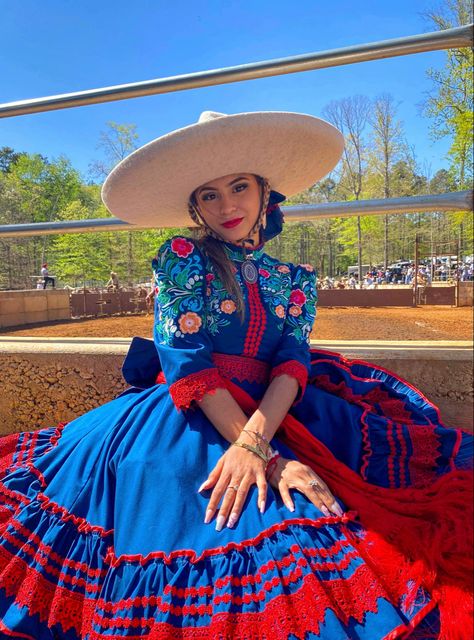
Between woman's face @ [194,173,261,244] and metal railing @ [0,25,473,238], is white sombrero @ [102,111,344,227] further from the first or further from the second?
metal railing @ [0,25,473,238]

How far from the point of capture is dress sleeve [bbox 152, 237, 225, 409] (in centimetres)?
113

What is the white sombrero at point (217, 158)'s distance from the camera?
1.25 metres

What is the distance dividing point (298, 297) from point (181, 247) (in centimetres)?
44

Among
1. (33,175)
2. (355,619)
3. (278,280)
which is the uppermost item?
(33,175)

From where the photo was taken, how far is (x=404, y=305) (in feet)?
53.3

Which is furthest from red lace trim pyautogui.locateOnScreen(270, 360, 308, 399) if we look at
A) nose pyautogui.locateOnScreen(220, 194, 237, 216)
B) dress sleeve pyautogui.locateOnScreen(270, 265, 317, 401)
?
nose pyautogui.locateOnScreen(220, 194, 237, 216)

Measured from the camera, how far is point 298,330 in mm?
1385

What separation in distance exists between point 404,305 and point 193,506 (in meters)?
16.7

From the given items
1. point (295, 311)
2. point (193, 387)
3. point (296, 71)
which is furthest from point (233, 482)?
point (296, 71)

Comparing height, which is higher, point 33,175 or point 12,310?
point 33,175

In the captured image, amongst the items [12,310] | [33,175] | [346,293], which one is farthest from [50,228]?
[33,175]

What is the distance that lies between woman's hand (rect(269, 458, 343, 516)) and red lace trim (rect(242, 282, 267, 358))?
36 cm

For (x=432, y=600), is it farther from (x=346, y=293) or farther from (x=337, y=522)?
(x=346, y=293)

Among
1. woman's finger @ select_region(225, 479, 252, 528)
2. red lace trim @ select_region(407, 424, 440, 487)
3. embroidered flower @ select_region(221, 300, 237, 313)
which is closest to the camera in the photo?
woman's finger @ select_region(225, 479, 252, 528)
